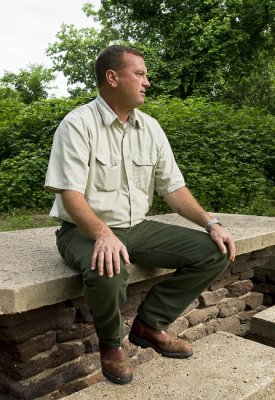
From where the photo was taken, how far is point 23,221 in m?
5.49

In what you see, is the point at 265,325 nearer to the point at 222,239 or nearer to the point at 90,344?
the point at 222,239

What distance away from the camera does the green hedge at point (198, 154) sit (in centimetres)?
670

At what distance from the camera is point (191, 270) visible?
2.27 meters

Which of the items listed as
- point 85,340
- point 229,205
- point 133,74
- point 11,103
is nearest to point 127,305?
point 85,340

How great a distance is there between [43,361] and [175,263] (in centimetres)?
82

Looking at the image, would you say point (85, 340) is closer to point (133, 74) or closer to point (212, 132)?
point (133, 74)

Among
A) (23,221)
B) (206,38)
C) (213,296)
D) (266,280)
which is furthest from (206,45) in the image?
(213,296)

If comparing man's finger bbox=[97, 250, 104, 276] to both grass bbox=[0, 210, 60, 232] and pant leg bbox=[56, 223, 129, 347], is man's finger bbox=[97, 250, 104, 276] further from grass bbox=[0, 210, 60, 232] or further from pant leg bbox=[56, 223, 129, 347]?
grass bbox=[0, 210, 60, 232]

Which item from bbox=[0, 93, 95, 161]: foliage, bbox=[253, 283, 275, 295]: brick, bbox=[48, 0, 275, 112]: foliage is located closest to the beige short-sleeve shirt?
bbox=[253, 283, 275, 295]: brick

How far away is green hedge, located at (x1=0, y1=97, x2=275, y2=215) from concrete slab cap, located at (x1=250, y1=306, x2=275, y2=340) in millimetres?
3190

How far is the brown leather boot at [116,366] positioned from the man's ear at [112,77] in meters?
1.31

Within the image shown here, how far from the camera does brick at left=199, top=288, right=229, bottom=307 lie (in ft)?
10.5

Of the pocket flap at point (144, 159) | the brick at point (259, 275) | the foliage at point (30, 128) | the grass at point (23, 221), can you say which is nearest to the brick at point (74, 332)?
the pocket flap at point (144, 159)

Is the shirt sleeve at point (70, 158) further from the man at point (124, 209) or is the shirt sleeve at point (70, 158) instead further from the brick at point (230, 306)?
the brick at point (230, 306)
